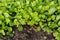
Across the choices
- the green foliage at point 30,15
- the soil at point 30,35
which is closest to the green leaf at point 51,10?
the green foliage at point 30,15

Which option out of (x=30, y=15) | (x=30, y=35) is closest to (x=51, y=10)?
(x=30, y=15)

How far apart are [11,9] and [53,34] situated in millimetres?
856

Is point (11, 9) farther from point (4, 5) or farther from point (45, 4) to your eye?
point (45, 4)

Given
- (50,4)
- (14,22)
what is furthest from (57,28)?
(14,22)

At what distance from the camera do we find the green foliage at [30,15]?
12.4 ft

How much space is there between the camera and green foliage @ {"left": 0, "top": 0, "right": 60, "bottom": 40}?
378cm

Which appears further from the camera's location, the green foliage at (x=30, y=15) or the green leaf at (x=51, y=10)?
the green leaf at (x=51, y=10)

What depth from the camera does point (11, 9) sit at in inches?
154

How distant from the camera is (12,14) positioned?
3.91 meters

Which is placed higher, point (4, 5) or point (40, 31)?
point (4, 5)

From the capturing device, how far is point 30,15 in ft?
12.6

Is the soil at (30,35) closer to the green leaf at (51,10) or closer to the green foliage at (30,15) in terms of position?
the green foliage at (30,15)

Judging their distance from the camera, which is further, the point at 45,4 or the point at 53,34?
the point at 45,4

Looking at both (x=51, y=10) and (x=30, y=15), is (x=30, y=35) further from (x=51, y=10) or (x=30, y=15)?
(x=51, y=10)
